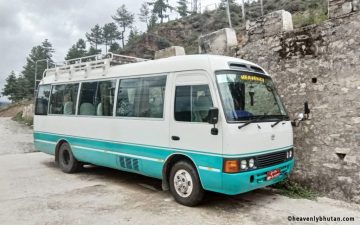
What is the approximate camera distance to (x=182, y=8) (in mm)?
60438

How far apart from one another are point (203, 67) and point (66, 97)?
15.6 ft

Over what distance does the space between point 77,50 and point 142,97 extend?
5394 cm

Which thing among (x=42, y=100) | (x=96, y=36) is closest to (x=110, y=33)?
(x=96, y=36)

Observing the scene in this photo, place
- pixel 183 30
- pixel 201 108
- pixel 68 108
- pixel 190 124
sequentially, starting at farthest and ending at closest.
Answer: pixel 183 30 → pixel 68 108 → pixel 190 124 → pixel 201 108

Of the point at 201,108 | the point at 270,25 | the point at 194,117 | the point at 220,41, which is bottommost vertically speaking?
the point at 194,117

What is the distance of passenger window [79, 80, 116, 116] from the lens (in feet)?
24.5

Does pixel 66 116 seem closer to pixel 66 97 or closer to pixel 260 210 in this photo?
pixel 66 97

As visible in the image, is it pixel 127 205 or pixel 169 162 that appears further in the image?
pixel 169 162

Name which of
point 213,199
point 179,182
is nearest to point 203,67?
point 179,182

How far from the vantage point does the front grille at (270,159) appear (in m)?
5.45

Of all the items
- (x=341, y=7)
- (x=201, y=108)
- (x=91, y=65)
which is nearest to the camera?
(x=201, y=108)

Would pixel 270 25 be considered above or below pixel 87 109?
above

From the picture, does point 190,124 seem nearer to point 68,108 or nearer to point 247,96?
point 247,96

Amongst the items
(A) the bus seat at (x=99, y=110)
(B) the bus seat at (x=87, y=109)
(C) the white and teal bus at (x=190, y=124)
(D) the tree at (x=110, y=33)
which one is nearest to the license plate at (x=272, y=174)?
(C) the white and teal bus at (x=190, y=124)
